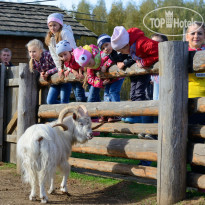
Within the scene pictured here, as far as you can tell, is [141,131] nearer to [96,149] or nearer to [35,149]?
[96,149]

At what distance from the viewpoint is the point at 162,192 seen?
481cm

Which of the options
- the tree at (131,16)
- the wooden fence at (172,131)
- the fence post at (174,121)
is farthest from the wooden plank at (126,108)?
the tree at (131,16)

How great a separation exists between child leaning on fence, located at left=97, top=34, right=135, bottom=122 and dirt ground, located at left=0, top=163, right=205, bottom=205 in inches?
45.5

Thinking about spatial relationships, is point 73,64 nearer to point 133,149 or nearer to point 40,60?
point 40,60

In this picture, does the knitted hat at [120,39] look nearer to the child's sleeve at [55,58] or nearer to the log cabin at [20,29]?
the child's sleeve at [55,58]

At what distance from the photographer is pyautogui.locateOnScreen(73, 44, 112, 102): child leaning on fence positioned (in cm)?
591

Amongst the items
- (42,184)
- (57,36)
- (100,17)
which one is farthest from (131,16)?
Result: (42,184)

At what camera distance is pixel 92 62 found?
6035 mm

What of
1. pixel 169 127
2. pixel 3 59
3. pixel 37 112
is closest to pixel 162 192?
pixel 169 127

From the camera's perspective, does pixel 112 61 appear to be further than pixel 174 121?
Yes

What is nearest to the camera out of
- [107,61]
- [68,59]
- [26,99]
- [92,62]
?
[92,62]

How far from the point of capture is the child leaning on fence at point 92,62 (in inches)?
233

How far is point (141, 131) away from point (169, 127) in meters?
1.01

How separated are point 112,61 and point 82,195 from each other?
6.98 ft
